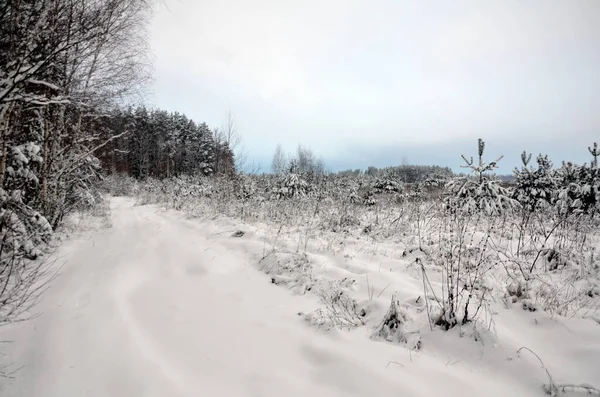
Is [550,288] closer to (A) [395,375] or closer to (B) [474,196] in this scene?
(A) [395,375]

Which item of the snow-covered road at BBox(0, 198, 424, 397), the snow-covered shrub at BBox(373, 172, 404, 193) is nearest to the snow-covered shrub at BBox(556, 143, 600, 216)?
the snow-covered road at BBox(0, 198, 424, 397)

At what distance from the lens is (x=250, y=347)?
2.62 meters

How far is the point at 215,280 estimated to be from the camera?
4203mm

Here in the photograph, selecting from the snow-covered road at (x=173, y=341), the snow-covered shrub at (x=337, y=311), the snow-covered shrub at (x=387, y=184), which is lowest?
the snow-covered road at (x=173, y=341)

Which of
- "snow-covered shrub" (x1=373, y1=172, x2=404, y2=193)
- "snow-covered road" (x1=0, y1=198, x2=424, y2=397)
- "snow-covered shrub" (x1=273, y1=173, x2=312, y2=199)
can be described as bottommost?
"snow-covered road" (x1=0, y1=198, x2=424, y2=397)

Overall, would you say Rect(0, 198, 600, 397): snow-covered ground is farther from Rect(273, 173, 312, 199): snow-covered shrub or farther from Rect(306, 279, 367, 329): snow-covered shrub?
Rect(273, 173, 312, 199): snow-covered shrub

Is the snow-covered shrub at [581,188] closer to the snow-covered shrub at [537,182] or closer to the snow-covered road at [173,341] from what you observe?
the snow-covered shrub at [537,182]

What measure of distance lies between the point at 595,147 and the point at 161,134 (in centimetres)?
4635

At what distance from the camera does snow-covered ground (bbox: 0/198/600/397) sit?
2.09 m

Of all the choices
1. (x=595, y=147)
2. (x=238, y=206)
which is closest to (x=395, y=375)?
(x=238, y=206)

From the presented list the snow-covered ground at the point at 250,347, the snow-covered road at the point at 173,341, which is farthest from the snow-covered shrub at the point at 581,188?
the snow-covered road at the point at 173,341

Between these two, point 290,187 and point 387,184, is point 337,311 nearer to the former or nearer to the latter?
point 290,187

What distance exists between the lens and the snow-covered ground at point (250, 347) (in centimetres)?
209

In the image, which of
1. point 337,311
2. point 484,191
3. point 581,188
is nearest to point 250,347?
point 337,311
